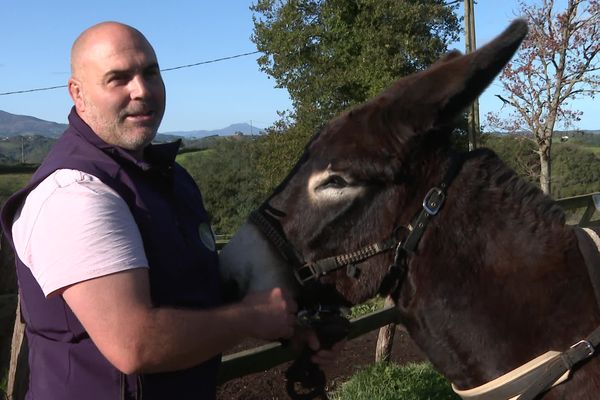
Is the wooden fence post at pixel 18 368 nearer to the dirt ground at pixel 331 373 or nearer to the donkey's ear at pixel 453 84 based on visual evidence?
the donkey's ear at pixel 453 84

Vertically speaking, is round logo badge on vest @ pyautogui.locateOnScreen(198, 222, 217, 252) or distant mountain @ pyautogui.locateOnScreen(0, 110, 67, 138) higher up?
distant mountain @ pyautogui.locateOnScreen(0, 110, 67, 138)

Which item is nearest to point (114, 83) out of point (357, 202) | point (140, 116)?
point (140, 116)

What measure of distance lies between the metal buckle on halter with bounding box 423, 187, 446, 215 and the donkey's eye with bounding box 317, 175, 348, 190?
29 cm

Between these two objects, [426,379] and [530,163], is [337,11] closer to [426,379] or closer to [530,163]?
[530,163]

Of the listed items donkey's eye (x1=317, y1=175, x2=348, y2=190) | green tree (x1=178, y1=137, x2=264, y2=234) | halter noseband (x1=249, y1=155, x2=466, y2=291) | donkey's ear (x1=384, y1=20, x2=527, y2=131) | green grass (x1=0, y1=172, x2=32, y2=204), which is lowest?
green tree (x1=178, y1=137, x2=264, y2=234)

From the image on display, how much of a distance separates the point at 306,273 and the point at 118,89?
92cm

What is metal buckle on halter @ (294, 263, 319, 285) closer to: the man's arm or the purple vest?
the purple vest

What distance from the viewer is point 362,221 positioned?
2.23 metres

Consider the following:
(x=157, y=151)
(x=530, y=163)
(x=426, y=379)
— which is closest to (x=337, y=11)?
(x=530, y=163)

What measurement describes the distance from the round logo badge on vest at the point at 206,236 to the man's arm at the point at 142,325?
397 millimetres

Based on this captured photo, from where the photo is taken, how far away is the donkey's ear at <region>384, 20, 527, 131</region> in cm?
198

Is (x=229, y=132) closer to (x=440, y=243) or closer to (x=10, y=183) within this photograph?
(x=10, y=183)

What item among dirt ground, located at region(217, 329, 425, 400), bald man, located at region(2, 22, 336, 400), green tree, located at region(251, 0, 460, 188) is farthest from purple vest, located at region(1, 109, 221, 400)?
green tree, located at region(251, 0, 460, 188)

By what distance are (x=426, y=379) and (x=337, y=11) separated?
12.8 m
